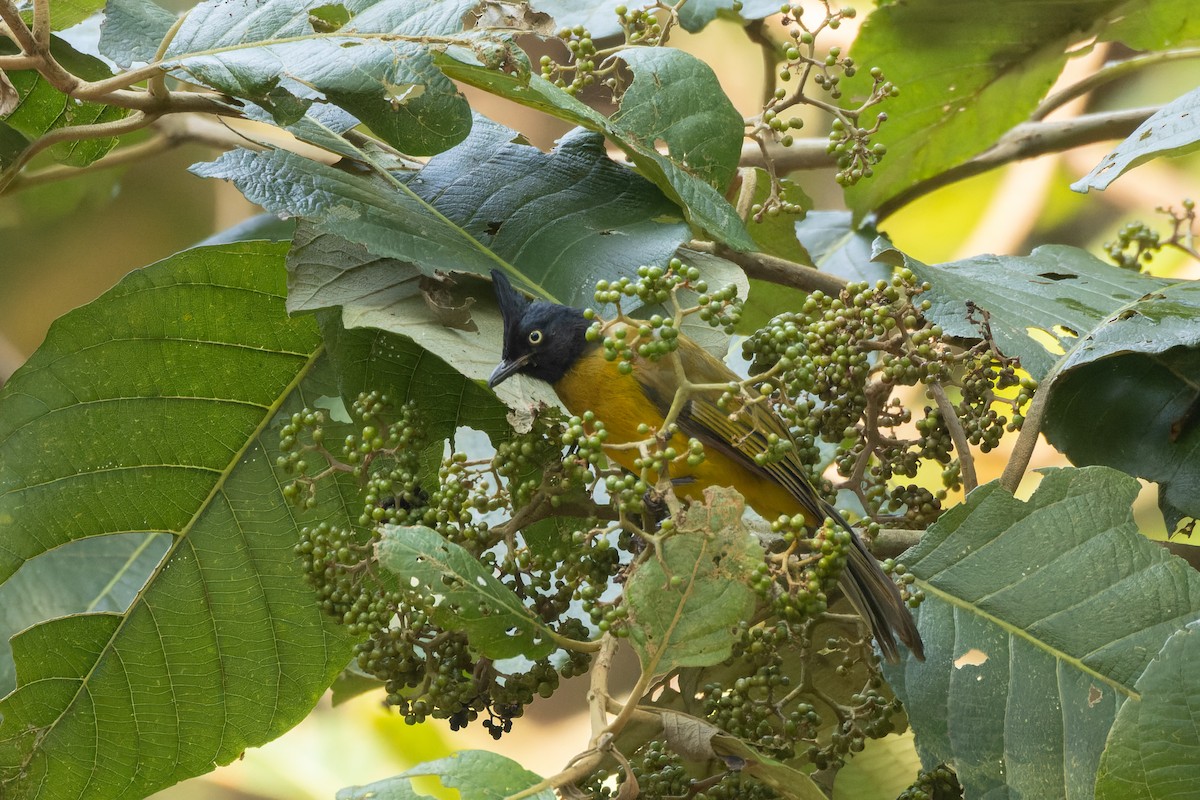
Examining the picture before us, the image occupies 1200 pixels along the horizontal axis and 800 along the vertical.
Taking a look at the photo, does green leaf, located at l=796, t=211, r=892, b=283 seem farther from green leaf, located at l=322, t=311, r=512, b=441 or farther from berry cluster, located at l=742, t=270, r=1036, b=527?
green leaf, located at l=322, t=311, r=512, b=441

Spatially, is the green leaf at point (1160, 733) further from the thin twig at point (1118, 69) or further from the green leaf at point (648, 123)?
the thin twig at point (1118, 69)

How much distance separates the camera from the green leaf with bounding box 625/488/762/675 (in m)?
1.18

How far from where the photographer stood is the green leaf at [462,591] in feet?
3.90

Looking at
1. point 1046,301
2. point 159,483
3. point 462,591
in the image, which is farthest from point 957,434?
point 159,483

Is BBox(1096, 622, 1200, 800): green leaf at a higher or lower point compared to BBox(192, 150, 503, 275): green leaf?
lower

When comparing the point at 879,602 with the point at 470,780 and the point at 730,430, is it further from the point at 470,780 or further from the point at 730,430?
the point at 470,780

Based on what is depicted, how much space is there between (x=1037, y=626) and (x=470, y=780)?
809 mm

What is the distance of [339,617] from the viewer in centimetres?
146

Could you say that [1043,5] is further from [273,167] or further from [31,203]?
[31,203]

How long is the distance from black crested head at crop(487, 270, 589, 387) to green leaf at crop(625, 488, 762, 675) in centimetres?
40

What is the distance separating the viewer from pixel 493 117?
3539 mm

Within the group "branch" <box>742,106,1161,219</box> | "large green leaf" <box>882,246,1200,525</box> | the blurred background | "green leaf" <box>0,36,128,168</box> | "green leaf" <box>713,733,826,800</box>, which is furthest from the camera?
the blurred background

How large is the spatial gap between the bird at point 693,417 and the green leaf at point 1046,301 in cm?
34

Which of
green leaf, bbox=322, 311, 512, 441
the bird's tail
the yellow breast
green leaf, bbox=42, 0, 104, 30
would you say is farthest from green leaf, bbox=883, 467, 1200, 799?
green leaf, bbox=42, 0, 104, 30
